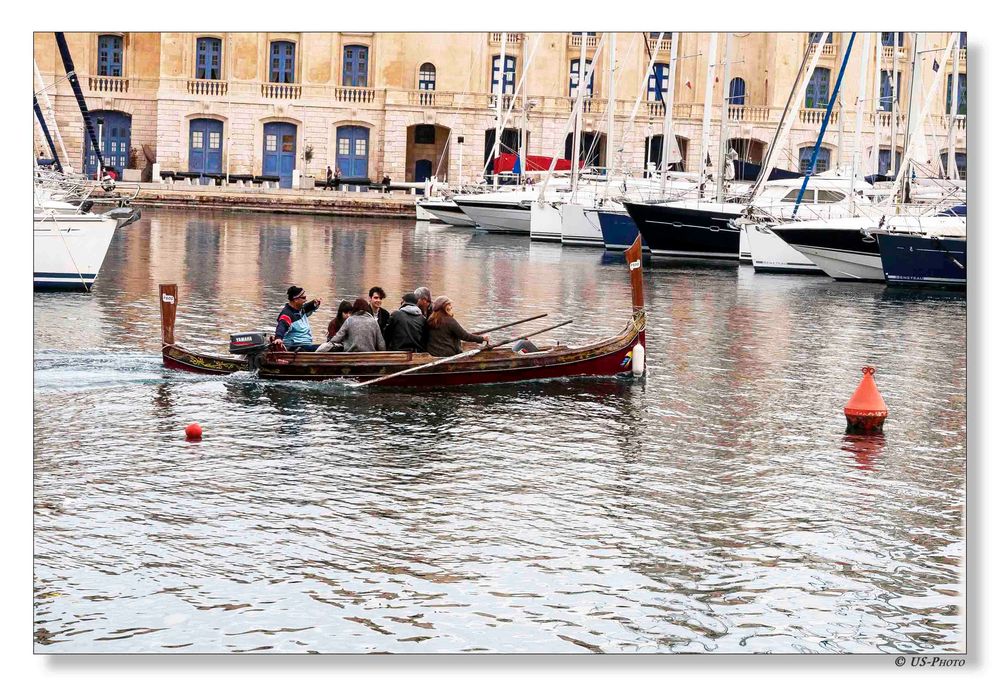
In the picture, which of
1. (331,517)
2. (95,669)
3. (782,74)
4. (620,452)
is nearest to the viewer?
(95,669)

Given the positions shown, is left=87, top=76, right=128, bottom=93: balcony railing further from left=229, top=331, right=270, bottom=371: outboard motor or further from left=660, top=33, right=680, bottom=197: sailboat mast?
left=229, top=331, right=270, bottom=371: outboard motor

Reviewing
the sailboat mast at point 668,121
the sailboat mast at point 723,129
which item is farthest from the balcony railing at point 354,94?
the sailboat mast at point 723,129

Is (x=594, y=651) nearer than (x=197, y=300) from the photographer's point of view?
Yes

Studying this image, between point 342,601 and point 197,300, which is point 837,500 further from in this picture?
point 197,300

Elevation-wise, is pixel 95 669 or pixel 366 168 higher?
pixel 366 168

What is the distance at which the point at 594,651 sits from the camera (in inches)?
369

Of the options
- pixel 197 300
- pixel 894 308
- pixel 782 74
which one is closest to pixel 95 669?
pixel 197 300

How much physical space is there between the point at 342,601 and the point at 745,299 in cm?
A: 2203

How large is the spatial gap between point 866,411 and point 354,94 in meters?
49.9

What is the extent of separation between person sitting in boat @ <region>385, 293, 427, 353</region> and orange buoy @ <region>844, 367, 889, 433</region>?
5329mm

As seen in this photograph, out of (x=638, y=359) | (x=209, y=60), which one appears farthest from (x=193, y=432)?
(x=209, y=60)

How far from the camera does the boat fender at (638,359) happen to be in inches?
761

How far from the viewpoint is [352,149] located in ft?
212

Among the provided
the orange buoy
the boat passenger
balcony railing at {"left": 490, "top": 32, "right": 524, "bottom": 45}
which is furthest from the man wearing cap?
balcony railing at {"left": 490, "top": 32, "right": 524, "bottom": 45}
